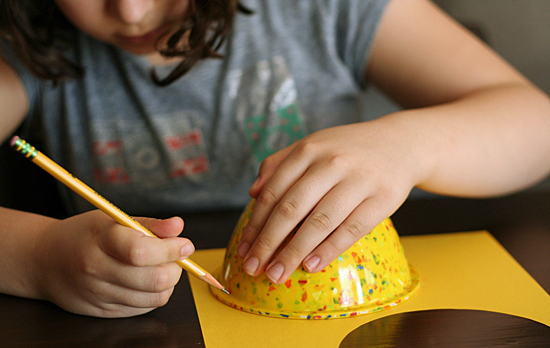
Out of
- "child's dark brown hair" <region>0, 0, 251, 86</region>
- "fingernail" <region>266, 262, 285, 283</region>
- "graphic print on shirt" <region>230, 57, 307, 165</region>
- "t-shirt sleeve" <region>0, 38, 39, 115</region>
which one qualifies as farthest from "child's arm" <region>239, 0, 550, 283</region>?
"t-shirt sleeve" <region>0, 38, 39, 115</region>

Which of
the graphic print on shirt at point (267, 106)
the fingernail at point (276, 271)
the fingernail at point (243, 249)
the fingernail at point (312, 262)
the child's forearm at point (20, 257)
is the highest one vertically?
the fingernail at point (312, 262)

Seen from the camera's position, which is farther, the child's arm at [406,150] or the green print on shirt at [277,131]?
the green print on shirt at [277,131]

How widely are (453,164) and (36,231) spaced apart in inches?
16.6

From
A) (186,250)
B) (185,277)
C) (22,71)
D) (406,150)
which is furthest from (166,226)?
(22,71)

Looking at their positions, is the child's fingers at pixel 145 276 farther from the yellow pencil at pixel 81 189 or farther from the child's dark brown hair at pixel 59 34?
the child's dark brown hair at pixel 59 34

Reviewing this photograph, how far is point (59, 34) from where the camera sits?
78 cm

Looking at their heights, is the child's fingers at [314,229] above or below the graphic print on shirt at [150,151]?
above

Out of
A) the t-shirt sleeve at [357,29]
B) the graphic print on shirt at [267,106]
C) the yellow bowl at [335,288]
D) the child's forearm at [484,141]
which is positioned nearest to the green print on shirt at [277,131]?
the graphic print on shirt at [267,106]

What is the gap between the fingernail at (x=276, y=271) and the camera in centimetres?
39

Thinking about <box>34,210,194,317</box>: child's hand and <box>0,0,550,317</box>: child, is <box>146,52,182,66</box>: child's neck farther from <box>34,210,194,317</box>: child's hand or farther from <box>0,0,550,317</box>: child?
<box>34,210,194,317</box>: child's hand

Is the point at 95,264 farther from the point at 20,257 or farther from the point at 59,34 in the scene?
the point at 59,34

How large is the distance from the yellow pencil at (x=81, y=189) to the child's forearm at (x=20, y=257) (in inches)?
4.7

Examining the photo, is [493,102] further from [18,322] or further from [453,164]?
[18,322]

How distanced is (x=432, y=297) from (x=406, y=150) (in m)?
0.13
